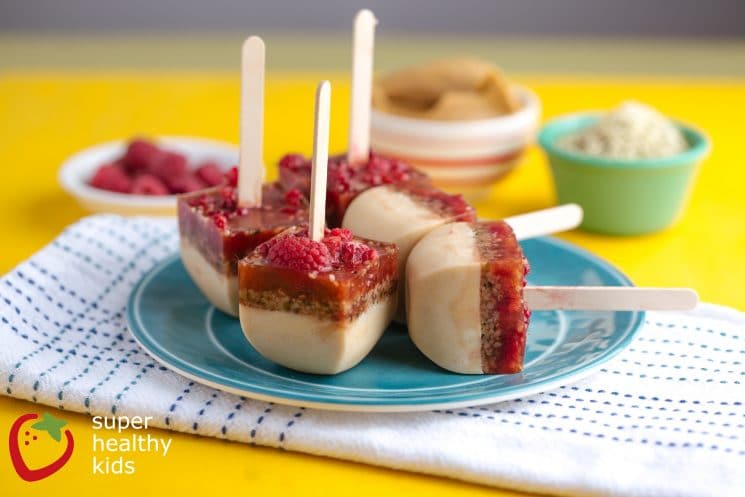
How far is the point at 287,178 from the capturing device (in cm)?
192

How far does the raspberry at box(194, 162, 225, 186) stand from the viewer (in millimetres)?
2531

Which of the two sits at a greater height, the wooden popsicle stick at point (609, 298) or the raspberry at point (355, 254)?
the raspberry at point (355, 254)

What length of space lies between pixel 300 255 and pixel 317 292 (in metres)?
0.06

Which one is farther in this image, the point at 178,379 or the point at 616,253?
the point at 616,253

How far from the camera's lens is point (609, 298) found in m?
1.62

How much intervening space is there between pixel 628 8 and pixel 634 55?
334mm

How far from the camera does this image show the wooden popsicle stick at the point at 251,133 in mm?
1726

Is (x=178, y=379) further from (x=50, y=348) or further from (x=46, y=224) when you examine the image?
(x=46, y=224)

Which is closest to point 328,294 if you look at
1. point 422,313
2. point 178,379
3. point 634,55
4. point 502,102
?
point 422,313

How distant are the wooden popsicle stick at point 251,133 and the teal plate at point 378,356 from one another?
0.23 metres

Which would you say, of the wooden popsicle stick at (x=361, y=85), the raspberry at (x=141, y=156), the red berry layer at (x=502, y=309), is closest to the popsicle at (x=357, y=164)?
the wooden popsicle stick at (x=361, y=85)

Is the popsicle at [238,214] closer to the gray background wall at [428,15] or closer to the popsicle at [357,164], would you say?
the popsicle at [357,164]

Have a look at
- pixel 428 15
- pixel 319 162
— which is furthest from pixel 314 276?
pixel 428 15


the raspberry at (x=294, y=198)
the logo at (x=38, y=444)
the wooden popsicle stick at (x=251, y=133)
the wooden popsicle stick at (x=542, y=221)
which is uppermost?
the wooden popsicle stick at (x=251, y=133)
